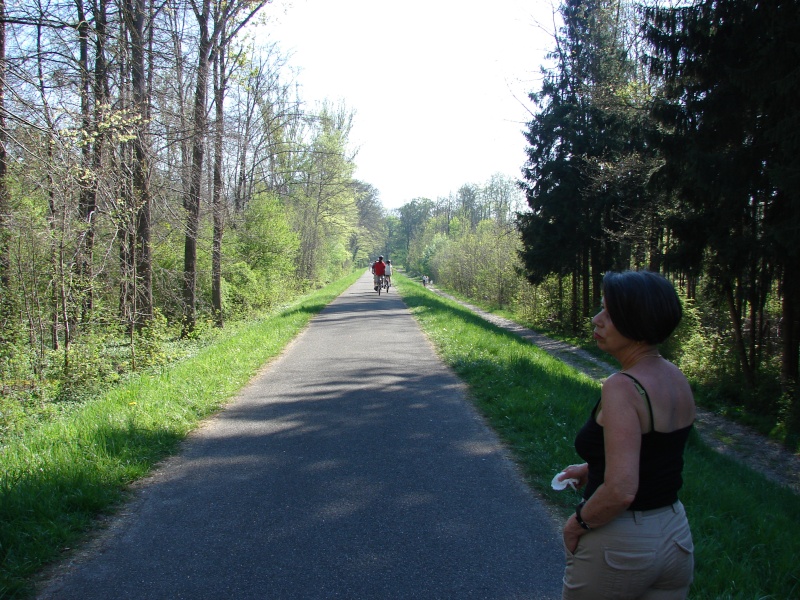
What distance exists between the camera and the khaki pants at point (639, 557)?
5.94 ft

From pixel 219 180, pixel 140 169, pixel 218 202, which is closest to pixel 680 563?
pixel 140 169

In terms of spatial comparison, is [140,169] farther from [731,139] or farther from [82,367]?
[731,139]

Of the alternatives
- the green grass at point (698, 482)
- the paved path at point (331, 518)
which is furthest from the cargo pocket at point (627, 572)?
the green grass at point (698, 482)

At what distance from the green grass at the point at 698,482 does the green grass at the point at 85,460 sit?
349 cm

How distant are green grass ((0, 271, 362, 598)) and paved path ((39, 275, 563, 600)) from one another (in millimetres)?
218

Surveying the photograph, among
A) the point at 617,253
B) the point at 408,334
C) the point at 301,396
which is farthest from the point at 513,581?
the point at 617,253

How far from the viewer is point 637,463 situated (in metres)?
1.76

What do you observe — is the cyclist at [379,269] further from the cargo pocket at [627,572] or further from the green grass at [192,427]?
the cargo pocket at [627,572]

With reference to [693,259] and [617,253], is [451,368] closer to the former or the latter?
[693,259]

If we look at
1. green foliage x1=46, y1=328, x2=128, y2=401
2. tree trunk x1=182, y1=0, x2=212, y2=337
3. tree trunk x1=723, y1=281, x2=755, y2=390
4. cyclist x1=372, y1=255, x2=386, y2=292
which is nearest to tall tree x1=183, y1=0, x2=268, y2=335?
tree trunk x1=182, y1=0, x2=212, y2=337

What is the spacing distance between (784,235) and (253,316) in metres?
18.2

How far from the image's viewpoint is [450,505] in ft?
14.1

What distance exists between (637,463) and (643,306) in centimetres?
50

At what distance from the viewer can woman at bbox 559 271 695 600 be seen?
1.76 m
